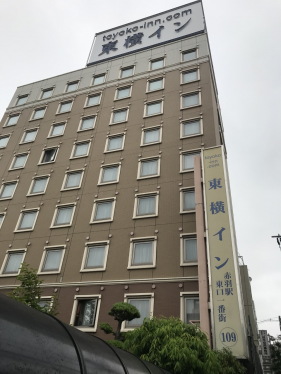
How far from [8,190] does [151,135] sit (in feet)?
49.6

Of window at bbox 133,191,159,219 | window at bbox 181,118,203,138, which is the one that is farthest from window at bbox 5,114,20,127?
window at bbox 133,191,159,219

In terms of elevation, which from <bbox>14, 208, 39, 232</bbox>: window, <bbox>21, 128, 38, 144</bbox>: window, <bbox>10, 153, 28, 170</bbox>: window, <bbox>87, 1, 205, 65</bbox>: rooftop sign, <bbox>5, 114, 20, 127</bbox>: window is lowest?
<bbox>14, 208, 39, 232</bbox>: window

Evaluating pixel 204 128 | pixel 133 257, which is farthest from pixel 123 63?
pixel 133 257

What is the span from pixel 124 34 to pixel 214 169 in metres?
32.7

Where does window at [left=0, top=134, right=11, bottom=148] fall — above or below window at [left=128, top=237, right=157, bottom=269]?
above

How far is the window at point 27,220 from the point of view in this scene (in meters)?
25.4

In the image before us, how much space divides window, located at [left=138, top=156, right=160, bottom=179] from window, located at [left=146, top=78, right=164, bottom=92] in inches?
399

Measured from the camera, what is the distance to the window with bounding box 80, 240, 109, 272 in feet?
69.6

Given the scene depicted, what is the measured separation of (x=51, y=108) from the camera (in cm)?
3616

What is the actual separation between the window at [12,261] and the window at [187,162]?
14.6m

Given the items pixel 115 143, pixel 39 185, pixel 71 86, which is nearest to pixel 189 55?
pixel 115 143

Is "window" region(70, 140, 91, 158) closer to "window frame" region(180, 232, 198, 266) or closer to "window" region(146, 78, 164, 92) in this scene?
"window" region(146, 78, 164, 92)

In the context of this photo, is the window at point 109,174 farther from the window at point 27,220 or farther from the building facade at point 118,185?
the window at point 27,220

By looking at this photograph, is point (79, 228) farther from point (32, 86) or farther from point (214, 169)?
point (32, 86)
